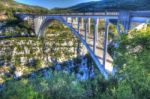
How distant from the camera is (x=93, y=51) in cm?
4547

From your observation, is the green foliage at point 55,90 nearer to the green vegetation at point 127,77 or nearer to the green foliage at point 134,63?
the green vegetation at point 127,77

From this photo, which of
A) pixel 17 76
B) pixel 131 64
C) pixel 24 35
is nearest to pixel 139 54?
pixel 131 64

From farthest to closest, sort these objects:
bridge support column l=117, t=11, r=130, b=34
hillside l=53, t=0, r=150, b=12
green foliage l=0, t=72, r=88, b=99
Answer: hillside l=53, t=0, r=150, b=12, bridge support column l=117, t=11, r=130, b=34, green foliage l=0, t=72, r=88, b=99

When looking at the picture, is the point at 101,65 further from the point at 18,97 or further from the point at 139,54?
the point at 139,54

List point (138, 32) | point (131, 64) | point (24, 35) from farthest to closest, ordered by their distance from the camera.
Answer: point (24, 35), point (138, 32), point (131, 64)

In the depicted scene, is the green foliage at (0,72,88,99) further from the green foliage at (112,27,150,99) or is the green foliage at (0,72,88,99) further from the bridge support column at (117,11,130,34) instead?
the bridge support column at (117,11,130,34)

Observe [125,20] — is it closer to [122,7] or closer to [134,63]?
[134,63]

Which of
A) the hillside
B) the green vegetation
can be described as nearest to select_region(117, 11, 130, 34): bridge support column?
the green vegetation

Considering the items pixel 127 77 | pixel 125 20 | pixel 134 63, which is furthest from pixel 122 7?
pixel 134 63

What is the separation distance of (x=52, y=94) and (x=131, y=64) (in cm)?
1248

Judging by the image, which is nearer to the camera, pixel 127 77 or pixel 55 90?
pixel 127 77

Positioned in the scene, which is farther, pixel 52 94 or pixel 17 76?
pixel 17 76

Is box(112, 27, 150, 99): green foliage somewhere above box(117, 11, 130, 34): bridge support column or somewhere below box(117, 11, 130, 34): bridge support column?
below

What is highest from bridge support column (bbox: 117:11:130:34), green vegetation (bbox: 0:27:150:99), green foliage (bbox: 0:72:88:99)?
bridge support column (bbox: 117:11:130:34)
